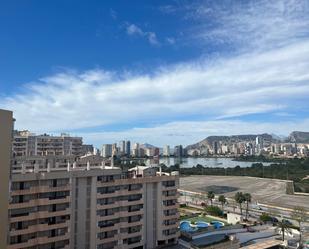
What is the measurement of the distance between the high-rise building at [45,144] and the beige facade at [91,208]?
98.1 feet

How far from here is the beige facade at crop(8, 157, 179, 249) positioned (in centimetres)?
2277

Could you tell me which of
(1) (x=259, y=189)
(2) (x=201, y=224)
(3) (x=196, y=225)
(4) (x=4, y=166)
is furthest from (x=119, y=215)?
(1) (x=259, y=189)

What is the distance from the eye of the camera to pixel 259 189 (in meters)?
74.6

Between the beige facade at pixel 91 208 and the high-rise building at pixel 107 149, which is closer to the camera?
the beige facade at pixel 91 208

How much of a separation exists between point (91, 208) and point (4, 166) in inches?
625

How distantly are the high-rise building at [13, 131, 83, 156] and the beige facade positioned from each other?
29.9 meters

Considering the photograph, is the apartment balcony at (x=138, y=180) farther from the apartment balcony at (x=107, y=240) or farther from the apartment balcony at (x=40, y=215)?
the apartment balcony at (x=107, y=240)

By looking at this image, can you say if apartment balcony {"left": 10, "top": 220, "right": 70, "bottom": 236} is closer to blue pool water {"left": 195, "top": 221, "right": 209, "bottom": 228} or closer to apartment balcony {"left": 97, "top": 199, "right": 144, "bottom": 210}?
apartment balcony {"left": 97, "top": 199, "right": 144, "bottom": 210}

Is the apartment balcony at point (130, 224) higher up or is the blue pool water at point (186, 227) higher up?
the apartment balcony at point (130, 224)

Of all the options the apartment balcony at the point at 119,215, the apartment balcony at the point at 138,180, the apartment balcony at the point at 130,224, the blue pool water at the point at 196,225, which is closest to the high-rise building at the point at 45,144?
the blue pool water at the point at 196,225

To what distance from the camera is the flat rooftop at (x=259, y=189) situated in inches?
2370

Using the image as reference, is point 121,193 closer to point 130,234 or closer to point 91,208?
point 91,208

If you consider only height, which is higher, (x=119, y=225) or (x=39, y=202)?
(x=39, y=202)

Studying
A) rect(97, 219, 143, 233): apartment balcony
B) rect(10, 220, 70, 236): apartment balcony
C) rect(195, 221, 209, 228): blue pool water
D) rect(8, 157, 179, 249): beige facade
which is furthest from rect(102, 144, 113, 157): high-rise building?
rect(10, 220, 70, 236): apartment balcony
